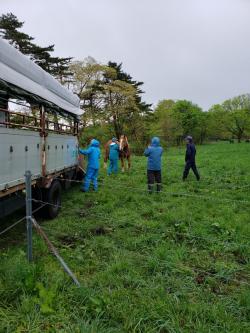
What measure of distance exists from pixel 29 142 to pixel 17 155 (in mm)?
571

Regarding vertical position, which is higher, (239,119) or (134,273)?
(239,119)

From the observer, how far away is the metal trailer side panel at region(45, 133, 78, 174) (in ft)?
22.0

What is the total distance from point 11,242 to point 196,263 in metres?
3.07

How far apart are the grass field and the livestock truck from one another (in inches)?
29.7

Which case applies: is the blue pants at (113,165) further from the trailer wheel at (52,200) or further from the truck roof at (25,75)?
the trailer wheel at (52,200)

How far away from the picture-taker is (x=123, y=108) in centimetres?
3544

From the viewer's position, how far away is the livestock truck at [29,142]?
4684mm

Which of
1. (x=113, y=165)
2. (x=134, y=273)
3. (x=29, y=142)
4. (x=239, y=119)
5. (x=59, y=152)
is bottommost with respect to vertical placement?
(x=134, y=273)

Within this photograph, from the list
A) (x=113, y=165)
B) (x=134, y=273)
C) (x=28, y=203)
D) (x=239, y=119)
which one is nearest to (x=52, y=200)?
(x=28, y=203)

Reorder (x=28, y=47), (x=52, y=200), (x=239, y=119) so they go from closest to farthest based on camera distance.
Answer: (x=52, y=200) → (x=28, y=47) → (x=239, y=119)

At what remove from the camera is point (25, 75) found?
576 cm

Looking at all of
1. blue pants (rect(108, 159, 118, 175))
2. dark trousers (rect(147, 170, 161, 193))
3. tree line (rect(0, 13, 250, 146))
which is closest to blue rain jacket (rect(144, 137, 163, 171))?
dark trousers (rect(147, 170, 161, 193))

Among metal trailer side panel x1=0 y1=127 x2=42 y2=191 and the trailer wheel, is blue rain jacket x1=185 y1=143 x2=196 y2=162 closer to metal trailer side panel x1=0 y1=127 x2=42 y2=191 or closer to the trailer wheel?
the trailer wheel

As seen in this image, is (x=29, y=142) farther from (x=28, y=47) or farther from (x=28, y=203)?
(x=28, y=47)
